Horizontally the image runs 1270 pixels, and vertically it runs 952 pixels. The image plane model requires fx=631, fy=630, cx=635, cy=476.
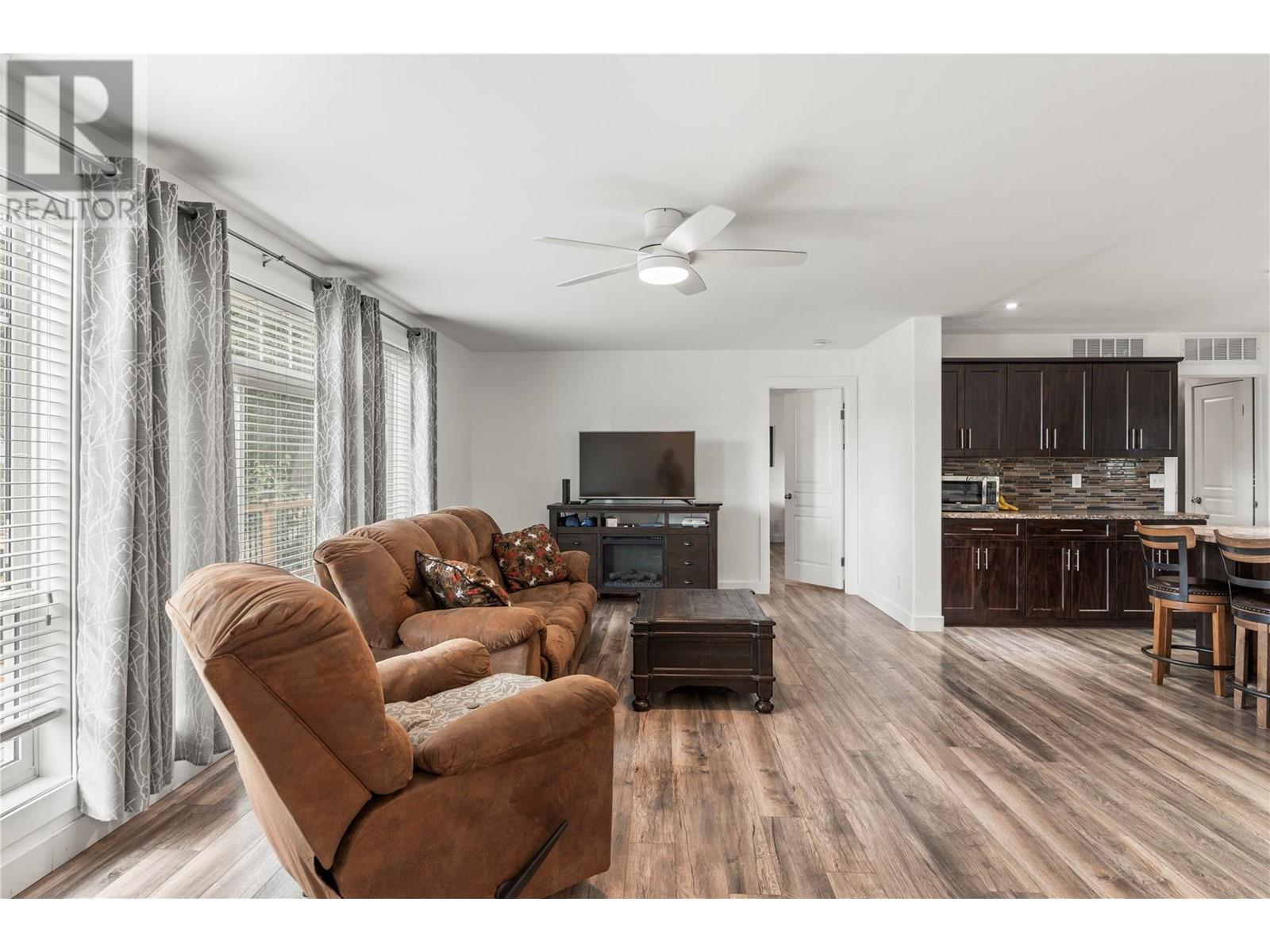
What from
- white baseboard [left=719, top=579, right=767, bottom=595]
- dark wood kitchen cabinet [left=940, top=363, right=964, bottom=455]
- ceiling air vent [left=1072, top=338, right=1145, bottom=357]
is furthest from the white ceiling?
white baseboard [left=719, top=579, right=767, bottom=595]

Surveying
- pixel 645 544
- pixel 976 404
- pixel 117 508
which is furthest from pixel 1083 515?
pixel 117 508

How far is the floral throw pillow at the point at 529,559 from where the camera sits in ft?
13.7

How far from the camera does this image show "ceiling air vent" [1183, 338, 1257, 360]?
5.64 m

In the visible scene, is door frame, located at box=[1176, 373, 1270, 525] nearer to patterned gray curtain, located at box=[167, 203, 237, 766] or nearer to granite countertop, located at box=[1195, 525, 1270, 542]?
granite countertop, located at box=[1195, 525, 1270, 542]

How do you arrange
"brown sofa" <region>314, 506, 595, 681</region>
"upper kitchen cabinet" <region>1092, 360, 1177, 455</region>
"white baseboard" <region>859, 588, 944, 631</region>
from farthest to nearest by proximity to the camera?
"upper kitchen cabinet" <region>1092, 360, 1177, 455</region>
"white baseboard" <region>859, 588, 944, 631</region>
"brown sofa" <region>314, 506, 595, 681</region>

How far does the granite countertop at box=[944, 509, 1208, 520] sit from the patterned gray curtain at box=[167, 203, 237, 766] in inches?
196

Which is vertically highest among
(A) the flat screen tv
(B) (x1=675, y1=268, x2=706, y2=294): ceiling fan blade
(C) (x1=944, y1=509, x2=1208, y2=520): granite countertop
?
(B) (x1=675, y1=268, x2=706, y2=294): ceiling fan blade

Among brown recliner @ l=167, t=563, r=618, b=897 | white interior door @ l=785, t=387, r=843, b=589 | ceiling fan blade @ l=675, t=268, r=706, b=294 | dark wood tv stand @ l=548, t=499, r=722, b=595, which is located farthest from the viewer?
white interior door @ l=785, t=387, r=843, b=589

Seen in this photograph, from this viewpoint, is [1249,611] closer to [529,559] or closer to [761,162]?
[761,162]

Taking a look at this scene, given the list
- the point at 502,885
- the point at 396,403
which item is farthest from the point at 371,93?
the point at 396,403

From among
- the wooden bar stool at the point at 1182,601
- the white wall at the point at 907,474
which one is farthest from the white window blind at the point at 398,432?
the wooden bar stool at the point at 1182,601

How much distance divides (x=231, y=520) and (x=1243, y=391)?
779cm

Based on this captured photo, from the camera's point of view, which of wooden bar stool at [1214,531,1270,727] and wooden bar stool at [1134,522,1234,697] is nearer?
wooden bar stool at [1214,531,1270,727]

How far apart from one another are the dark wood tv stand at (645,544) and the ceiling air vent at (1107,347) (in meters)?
3.55
